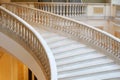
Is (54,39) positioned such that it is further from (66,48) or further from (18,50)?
(18,50)

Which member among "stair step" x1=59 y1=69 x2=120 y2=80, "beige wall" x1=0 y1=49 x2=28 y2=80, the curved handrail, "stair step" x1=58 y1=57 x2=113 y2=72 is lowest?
"beige wall" x1=0 y1=49 x2=28 y2=80

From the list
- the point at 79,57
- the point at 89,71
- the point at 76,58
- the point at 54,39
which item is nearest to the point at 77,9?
the point at 54,39

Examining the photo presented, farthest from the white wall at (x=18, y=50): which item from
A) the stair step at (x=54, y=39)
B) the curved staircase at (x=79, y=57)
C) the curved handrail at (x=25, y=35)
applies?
the stair step at (x=54, y=39)

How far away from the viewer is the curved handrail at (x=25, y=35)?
832 centimetres

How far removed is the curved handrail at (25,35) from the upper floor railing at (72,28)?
7.61ft

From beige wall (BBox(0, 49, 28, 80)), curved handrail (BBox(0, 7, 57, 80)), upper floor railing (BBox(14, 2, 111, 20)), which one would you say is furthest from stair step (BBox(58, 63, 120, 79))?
beige wall (BBox(0, 49, 28, 80))

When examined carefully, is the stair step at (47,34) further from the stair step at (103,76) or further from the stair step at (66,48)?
the stair step at (103,76)

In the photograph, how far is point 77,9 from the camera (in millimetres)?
13977

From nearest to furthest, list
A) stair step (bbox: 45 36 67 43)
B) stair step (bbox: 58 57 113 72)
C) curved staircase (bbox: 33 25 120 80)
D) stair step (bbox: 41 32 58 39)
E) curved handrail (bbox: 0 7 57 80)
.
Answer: curved handrail (bbox: 0 7 57 80), curved staircase (bbox: 33 25 120 80), stair step (bbox: 58 57 113 72), stair step (bbox: 45 36 67 43), stair step (bbox: 41 32 58 39)

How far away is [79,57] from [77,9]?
4.92m

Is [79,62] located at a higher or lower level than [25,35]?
lower

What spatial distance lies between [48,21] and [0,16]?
2.72 meters

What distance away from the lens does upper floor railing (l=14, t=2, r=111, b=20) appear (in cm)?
Result: 1351

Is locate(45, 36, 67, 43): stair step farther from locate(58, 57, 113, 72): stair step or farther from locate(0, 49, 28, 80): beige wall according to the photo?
locate(0, 49, 28, 80): beige wall
